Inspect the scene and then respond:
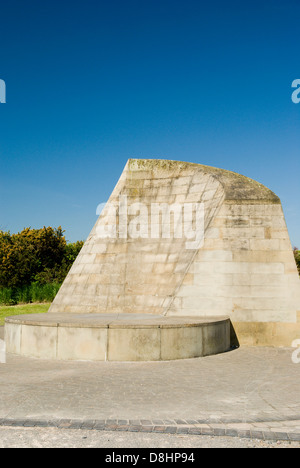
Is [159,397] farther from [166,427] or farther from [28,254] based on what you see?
[28,254]

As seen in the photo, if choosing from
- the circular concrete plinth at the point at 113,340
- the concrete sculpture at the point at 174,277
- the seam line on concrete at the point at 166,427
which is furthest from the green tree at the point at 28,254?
the seam line on concrete at the point at 166,427

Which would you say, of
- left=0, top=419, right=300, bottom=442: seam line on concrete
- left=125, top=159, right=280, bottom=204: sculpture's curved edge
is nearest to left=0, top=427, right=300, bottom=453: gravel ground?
left=0, top=419, right=300, bottom=442: seam line on concrete

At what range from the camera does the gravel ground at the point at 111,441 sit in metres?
4.95

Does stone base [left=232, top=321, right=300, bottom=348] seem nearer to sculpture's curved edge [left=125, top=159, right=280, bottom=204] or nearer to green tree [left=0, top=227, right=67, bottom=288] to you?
sculpture's curved edge [left=125, top=159, right=280, bottom=204]

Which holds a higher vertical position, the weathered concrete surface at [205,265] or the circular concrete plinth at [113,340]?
the weathered concrete surface at [205,265]

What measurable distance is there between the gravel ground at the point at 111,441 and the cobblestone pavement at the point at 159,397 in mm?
134

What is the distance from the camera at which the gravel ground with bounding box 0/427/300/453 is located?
495 centimetres

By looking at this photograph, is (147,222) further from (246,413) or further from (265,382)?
(246,413)

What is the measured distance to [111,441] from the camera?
5.07 metres

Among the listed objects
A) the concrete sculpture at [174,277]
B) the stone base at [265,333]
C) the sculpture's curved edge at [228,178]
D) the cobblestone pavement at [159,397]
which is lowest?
the cobblestone pavement at [159,397]

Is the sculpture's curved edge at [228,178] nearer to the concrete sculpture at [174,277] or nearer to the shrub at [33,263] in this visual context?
the concrete sculpture at [174,277]

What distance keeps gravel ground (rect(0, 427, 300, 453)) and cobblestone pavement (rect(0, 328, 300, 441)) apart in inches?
5.3

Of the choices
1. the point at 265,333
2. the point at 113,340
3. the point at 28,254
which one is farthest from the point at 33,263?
the point at 113,340

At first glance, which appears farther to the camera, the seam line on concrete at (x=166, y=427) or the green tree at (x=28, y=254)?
the green tree at (x=28, y=254)
